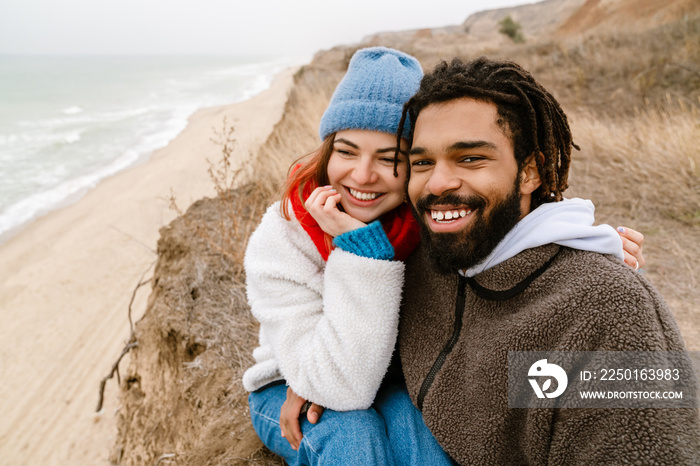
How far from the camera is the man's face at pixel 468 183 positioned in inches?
50.4

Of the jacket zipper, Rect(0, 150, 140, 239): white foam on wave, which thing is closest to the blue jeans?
the jacket zipper

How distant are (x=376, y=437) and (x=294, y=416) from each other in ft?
1.13

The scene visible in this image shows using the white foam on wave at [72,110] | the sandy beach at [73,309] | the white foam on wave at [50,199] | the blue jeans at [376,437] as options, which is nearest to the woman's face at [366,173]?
the blue jeans at [376,437]

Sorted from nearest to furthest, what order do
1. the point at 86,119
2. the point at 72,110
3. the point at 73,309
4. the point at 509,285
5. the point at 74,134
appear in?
the point at 509,285
the point at 73,309
the point at 74,134
the point at 86,119
the point at 72,110

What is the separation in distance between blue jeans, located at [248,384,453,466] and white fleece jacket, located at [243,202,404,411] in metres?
0.07

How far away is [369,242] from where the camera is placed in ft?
5.27

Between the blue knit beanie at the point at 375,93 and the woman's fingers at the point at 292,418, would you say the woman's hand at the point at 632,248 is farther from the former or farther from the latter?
the woman's fingers at the point at 292,418

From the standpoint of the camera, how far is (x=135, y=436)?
3.38 metres

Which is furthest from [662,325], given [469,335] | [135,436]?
[135,436]

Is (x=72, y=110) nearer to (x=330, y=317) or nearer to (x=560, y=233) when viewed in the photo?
(x=330, y=317)

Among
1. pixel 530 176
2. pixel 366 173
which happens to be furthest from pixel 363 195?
pixel 530 176

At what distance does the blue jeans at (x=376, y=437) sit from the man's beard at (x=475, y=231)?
2.03ft

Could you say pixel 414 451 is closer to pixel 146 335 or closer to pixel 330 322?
pixel 330 322

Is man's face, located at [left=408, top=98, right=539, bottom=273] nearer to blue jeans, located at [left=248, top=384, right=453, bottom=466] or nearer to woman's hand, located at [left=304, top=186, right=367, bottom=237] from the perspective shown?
woman's hand, located at [left=304, top=186, right=367, bottom=237]
